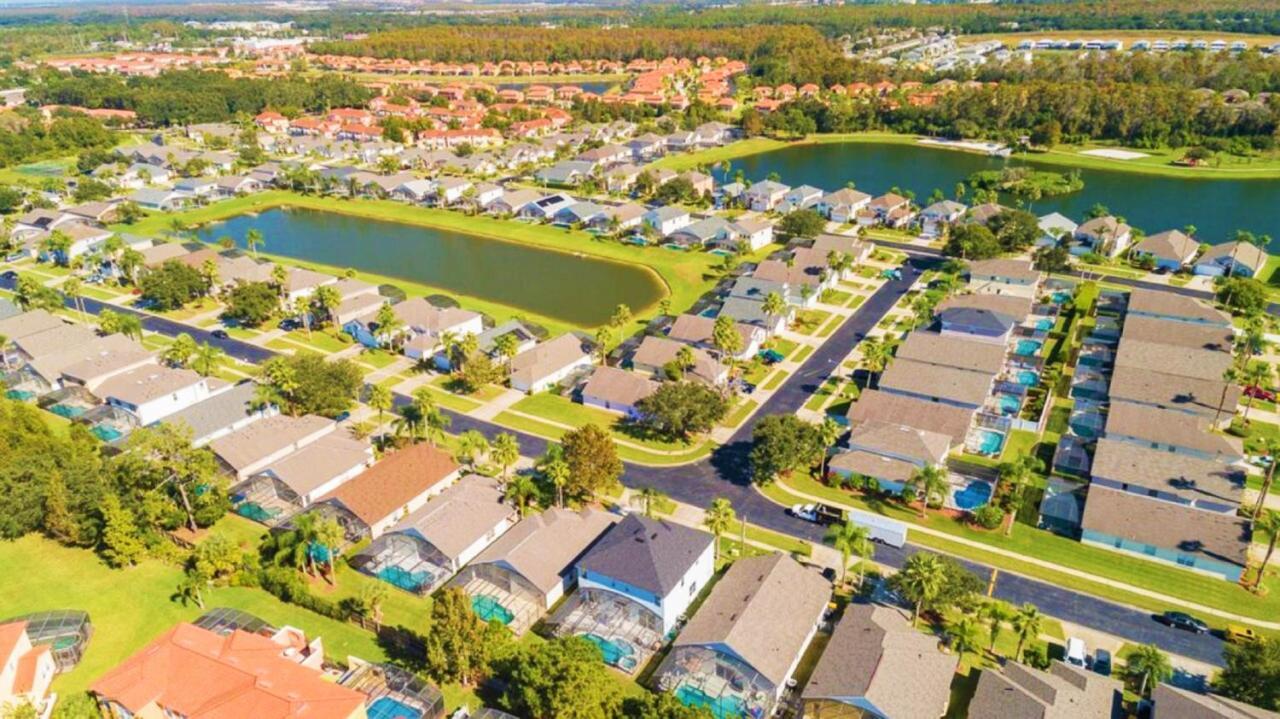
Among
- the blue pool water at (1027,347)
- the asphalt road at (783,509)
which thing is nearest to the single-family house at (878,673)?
the asphalt road at (783,509)

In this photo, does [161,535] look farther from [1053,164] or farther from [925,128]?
[925,128]

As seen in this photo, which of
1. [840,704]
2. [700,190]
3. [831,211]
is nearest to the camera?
[840,704]

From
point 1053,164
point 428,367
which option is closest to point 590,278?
point 428,367

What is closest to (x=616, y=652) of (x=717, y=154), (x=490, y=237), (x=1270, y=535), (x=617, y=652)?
(x=617, y=652)

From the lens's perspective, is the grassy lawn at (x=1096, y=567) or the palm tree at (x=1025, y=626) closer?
the palm tree at (x=1025, y=626)

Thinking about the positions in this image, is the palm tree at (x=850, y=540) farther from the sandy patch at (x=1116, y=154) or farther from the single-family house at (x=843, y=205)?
the sandy patch at (x=1116, y=154)

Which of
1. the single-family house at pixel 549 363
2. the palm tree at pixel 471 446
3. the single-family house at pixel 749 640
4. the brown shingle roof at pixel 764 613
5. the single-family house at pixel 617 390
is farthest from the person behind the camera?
the single-family house at pixel 549 363
